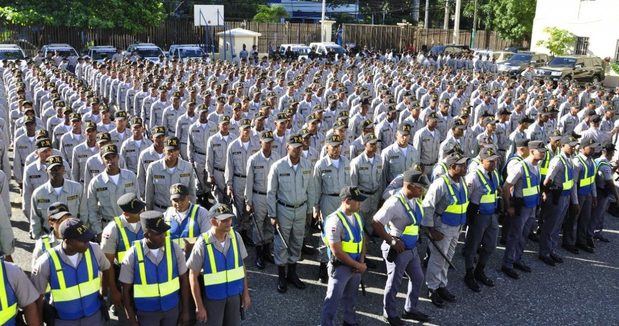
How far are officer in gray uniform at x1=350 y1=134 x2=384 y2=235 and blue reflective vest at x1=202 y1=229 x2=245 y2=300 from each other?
2925 mm

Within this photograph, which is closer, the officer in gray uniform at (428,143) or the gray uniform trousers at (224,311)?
the gray uniform trousers at (224,311)

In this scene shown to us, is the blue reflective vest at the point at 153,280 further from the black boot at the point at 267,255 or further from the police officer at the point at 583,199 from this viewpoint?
the police officer at the point at 583,199

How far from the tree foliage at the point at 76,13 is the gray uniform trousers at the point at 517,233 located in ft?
92.8

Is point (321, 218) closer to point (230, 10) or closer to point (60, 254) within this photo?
point (60, 254)

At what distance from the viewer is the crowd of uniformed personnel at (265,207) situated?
4293 mm

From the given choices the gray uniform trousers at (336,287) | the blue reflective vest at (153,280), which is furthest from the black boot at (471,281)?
the blue reflective vest at (153,280)

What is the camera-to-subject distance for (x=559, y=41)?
3444 cm

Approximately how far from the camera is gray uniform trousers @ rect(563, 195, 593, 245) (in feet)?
25.9

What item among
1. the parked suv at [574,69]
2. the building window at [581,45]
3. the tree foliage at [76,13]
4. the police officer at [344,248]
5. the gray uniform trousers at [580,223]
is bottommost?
the gray uniform trousers at [580,223]

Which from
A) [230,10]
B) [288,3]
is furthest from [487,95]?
[288,3]

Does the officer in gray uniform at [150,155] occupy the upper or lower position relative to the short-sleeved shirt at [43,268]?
upper

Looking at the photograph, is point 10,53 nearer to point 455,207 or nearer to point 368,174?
point 368,174

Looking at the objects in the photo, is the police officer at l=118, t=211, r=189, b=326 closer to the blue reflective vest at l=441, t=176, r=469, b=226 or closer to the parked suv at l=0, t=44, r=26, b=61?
the blue reflective vest at l=441, t=176, r=469, b=226

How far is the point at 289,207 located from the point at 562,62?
23.6 meters
